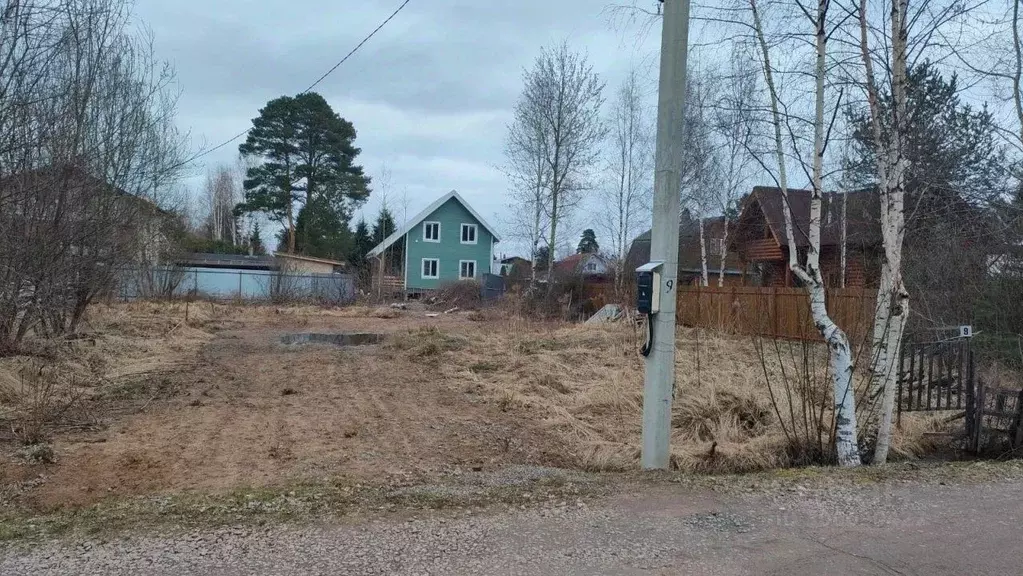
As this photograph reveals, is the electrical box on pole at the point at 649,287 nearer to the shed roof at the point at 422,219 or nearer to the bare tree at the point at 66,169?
the bare tree at the point at 66,169

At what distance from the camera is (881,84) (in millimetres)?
6652

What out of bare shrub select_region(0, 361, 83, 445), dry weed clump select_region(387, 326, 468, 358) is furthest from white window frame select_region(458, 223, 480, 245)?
bare shrub select_region(0, 361, 83, 445)

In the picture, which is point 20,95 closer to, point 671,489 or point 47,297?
point 47,297

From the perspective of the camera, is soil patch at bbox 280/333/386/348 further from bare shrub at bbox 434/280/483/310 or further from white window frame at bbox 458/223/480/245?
white window frame at bbox 458/223/480/245

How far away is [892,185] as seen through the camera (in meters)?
6.46

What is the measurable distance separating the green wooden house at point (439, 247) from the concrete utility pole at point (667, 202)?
118 feet

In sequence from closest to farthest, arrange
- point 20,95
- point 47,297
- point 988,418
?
point 988,418 → point 20,95 → point 47,297

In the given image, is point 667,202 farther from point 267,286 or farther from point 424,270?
point 424,270

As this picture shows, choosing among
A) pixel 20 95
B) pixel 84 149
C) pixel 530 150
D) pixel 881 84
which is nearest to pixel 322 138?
pixel 530 150

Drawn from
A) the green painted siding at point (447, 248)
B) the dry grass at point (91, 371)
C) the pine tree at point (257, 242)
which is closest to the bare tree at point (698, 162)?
the dry grass at point (91, 371)

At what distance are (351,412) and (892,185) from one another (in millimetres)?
6805

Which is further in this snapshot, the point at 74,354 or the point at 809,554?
the point at 74,354

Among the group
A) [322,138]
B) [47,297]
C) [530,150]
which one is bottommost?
[47,297]

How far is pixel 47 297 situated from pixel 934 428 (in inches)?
503
